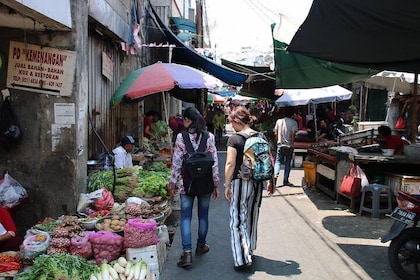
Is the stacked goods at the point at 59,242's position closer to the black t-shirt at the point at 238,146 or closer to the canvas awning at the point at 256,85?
the black t-shirt at the point at 238,146

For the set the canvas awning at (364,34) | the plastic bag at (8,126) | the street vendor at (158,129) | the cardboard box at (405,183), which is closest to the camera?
the canvas awning at (364,34)

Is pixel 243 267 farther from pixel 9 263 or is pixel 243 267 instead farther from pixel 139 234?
pixel 9 263

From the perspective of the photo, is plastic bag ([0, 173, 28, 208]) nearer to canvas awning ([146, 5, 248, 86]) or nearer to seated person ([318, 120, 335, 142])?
canvas awning ([146, 5, 248, 86])

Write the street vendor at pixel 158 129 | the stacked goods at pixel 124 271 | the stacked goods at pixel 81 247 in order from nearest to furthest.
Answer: the stacked goods at pixel 124 271 → the stacked goods at pixel 81 247 → the street vendor at pixel 158 129

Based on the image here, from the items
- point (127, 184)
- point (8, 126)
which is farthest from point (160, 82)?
point (8, 126)

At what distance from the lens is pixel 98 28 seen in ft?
27.4

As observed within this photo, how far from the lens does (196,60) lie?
48.3 ft

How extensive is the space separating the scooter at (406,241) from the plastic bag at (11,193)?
16.1 ft

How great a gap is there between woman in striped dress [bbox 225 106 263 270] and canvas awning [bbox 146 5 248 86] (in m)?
8.61

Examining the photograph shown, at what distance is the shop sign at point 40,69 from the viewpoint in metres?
6.19

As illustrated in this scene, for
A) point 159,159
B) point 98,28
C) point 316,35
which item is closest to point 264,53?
point 159,159

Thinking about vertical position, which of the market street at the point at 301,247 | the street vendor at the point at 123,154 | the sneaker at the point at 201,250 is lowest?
the market street at the point at 301,247

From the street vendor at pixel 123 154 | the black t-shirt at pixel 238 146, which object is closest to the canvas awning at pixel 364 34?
the black t-shirt at pixel 238 146

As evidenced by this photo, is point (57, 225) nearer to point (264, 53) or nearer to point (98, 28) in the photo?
point (98, 28)
